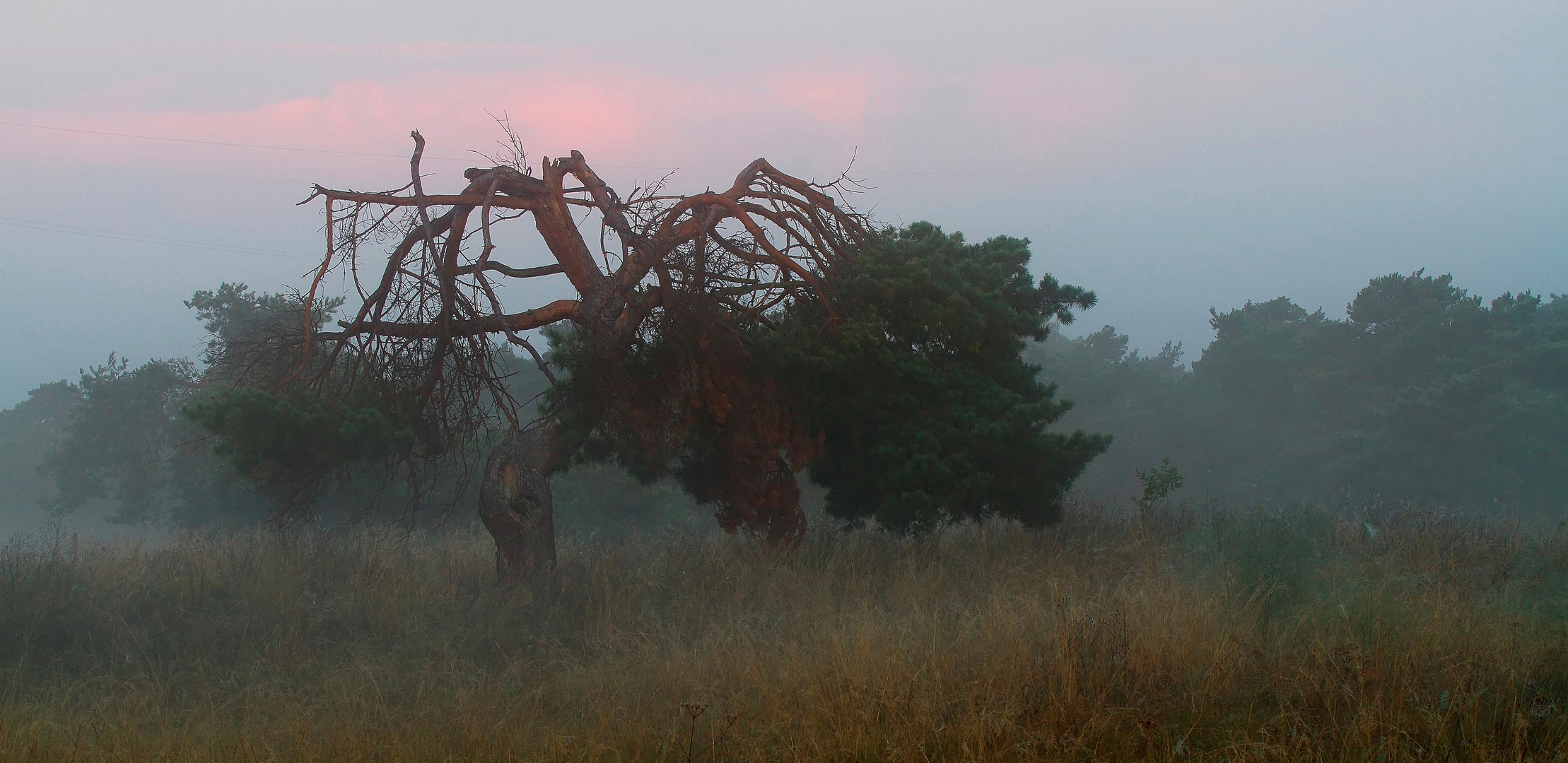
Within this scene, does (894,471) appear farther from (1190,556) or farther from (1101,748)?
(1101,748)

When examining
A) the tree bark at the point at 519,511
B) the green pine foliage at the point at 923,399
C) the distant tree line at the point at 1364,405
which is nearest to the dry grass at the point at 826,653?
the tree bark at the point at 519,511

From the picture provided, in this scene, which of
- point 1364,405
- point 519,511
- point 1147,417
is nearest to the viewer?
point 519,511

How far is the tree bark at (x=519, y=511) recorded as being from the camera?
874cm

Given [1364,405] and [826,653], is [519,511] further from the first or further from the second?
[1364,405]

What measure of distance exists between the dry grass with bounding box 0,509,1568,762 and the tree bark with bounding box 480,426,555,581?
1.09ft

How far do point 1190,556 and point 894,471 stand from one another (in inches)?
108

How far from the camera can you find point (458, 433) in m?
9.48

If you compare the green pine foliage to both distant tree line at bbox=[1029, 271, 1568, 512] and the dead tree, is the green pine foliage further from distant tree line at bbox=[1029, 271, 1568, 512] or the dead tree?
distant tree line at bbox=[1029, 271, 1568, 512]

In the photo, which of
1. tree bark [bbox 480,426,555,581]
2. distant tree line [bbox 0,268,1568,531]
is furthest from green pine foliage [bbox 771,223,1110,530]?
tree bark [bbox 480,426,555,581]

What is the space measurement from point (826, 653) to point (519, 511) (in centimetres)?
425

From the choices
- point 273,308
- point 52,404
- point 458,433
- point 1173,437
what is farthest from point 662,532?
point 52,404

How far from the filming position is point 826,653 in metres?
5.51

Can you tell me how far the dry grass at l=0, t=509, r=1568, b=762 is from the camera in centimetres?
438

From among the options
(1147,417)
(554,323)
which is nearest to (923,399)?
(554,323)
